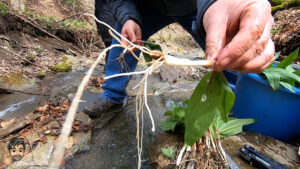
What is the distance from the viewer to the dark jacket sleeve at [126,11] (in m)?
1.58

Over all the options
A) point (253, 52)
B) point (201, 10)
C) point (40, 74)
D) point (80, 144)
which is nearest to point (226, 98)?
point (253, 52)

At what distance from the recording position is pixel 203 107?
843 millimetres

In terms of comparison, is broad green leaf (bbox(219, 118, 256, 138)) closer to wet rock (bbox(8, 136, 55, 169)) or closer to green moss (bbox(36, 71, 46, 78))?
wet rock (bbox(8, 136, 55, 169))

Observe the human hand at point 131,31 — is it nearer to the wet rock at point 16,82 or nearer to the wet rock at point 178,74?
the wet rock at point 178,74

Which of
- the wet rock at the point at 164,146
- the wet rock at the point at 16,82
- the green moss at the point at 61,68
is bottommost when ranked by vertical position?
the wet rock at the point at 164,146

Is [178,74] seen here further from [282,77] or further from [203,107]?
[203,107]

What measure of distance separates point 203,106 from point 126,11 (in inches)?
46.1

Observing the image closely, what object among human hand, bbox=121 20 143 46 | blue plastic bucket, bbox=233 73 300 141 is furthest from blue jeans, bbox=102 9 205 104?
blue plastic bucket, bbox=233 73 300 141

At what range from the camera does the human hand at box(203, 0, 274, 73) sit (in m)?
0.68

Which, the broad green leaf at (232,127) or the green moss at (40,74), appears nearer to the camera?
the broad green leaf at (232,127)

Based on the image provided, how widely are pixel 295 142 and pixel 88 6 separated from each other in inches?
309

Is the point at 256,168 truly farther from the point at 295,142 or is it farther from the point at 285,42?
the point at 285,42

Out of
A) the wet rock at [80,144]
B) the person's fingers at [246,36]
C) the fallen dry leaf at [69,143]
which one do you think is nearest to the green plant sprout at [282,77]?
the person's fingers at [246,36]

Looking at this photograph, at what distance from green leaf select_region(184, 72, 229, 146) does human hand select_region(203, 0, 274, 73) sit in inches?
4.9
